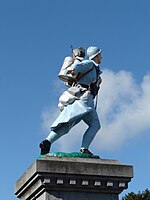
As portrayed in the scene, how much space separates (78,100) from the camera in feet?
31.4

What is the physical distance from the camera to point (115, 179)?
878 cm

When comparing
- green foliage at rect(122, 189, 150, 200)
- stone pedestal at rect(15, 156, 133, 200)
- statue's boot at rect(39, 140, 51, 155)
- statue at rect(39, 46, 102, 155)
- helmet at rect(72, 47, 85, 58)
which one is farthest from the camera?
green foliage at rect(122, 189, 150, 200)

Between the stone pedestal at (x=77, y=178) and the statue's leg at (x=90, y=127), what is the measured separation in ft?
2.06

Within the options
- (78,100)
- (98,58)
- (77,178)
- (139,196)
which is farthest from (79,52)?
(139,196)

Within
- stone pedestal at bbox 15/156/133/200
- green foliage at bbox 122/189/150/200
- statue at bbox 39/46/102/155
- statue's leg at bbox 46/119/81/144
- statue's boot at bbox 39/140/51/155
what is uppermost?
green foliage at bbox 122/189/150/200

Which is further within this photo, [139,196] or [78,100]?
[139,196]

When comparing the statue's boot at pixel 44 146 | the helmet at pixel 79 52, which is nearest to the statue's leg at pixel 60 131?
the statue's boot at pixel 44 146

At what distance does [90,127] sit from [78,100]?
58 cm

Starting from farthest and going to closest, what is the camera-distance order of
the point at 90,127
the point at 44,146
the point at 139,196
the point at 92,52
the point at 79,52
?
the point at 139,196 < the point at 92,52 < the point at 79,52 < the point at 90,127 < the point at 44,146

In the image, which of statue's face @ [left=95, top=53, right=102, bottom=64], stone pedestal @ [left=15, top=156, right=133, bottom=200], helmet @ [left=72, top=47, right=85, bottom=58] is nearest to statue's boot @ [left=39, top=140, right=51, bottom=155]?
stone pedestal @ [left=15, top=156, right=133, bottom=200]

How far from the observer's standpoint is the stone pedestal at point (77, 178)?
8398 mm

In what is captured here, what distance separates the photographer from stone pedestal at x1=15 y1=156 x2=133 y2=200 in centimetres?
840

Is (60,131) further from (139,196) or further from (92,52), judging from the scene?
(139,196)

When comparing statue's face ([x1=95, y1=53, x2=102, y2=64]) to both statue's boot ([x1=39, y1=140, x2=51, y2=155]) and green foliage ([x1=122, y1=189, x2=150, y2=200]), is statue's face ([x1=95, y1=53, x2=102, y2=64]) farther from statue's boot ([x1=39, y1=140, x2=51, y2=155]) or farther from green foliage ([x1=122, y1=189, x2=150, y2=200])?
green foliage ([x1=122, y1=189, x2=150, y2=200])
